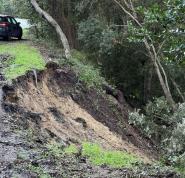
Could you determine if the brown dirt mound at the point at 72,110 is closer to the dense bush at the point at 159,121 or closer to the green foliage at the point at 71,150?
the dense bush at the point at 159,121

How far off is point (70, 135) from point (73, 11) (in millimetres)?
17334

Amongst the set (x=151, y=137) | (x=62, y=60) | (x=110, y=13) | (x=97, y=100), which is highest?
(x=110, y=13)

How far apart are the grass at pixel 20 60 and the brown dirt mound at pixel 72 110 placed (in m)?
0.39

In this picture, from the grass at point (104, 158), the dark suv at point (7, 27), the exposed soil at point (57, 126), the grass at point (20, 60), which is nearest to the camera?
the exposed soil at point (57, 126)

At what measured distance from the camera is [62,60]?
73.4ft

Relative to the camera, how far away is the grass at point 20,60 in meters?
17.4

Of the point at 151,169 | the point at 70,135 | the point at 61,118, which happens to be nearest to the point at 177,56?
the point at 151,169

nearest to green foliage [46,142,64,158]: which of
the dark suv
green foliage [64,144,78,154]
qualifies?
green foliage [64,144,78,154]

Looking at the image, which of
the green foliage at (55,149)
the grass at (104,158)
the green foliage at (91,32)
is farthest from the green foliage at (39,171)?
the green foliage at (91,32)

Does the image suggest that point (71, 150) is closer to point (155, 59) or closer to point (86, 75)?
point (86, 75)

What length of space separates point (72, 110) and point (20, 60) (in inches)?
152

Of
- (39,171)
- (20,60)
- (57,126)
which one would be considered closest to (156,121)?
(20,60)

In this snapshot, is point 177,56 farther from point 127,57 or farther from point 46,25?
point 46,25

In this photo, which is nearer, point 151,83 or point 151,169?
point 151,169
